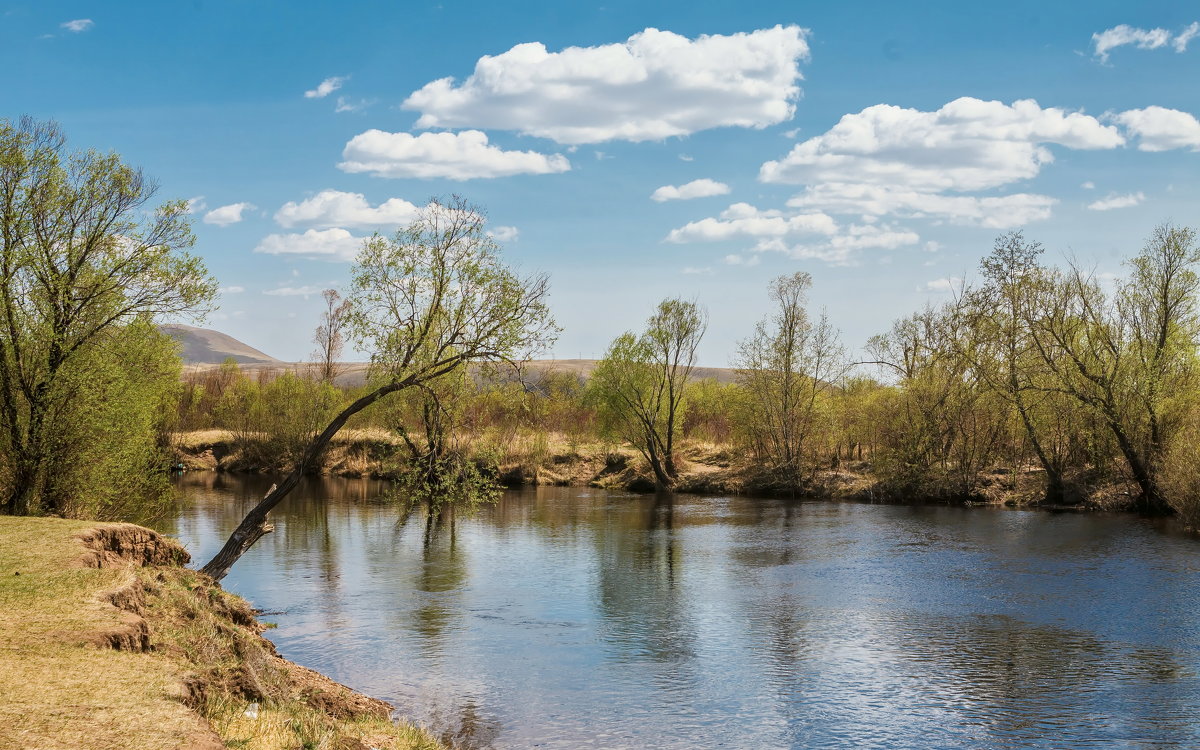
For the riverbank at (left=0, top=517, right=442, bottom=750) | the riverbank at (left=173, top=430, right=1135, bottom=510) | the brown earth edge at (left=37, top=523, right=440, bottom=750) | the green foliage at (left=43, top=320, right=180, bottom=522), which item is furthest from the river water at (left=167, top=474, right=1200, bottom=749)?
the riverbank at (left=173, top=430, right=1135, bottom=510)

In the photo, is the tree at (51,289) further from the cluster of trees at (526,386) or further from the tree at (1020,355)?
the tree at (1020,355)

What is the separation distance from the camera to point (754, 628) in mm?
23672

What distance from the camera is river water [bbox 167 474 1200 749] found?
16.7 m

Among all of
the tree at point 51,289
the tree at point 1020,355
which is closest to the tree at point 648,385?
the tree at point 1020,355

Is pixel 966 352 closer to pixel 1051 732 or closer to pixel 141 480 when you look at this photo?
pixel 1051 732

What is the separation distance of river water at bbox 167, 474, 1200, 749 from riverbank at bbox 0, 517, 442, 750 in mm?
3126

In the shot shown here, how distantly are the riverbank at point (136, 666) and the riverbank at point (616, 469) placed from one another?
3465cm

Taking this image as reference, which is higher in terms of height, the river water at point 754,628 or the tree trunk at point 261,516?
the tree trunk at point 261,516

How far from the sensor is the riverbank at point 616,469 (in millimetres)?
51156

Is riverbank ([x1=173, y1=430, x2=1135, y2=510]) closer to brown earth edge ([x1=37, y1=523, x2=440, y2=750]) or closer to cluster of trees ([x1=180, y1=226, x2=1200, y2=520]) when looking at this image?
cluster of trees ([x1=180, y1=226, x2=1200, y2=520])

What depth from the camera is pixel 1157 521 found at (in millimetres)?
40500

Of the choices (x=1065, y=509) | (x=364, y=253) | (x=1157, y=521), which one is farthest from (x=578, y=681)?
(x=1065, y=509)

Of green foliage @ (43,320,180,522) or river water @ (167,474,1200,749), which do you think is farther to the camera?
green foliage @ (43,320,180,522)

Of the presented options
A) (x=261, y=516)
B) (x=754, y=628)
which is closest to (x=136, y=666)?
(x=261, y=516)
